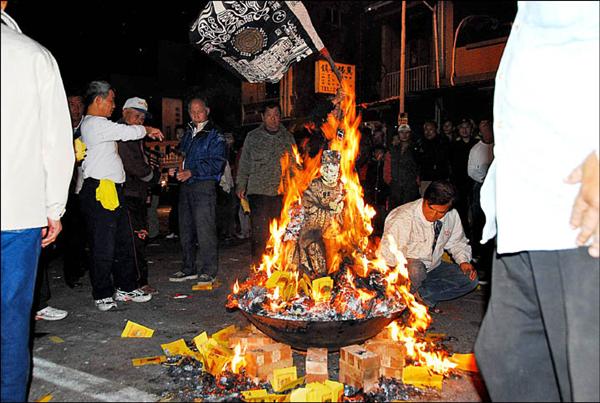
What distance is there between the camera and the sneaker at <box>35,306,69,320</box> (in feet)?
17.7

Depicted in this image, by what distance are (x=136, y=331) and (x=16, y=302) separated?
2189 mm

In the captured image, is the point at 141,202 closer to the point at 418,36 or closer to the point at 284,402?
the point at 284,402

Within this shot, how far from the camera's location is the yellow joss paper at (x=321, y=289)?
4.05 metres

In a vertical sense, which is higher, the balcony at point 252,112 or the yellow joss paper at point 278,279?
the balcony at point 252,112

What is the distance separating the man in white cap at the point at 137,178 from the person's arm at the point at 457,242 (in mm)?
3618

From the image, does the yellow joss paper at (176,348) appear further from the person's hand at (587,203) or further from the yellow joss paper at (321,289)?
the person's hand at (587,203)

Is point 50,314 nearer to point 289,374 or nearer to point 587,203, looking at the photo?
point 289,374

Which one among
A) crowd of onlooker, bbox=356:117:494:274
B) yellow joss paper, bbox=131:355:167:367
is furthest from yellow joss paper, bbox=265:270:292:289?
crowd of onlooker, bbox=356:117:494:274

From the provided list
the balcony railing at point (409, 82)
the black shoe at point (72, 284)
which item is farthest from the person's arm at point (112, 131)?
the balcony railing at point (409, 82)

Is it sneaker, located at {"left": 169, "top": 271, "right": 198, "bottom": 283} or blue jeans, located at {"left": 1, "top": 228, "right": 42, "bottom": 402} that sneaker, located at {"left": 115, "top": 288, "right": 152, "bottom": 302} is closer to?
Result: sneaker, located at {"left": 169, "top": 271, "right": 198, "bottom": 283}

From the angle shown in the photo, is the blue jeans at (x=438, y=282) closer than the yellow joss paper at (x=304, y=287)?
No

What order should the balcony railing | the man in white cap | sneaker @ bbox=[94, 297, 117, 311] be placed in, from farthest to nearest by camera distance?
the balcony railing → the man in white cap → sneaker @ bbox=[94, 297, 117, 311]

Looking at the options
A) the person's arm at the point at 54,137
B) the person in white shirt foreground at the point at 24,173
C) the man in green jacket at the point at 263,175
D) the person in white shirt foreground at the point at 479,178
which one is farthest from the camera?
the person in white shirt foreground at the point at 479,178

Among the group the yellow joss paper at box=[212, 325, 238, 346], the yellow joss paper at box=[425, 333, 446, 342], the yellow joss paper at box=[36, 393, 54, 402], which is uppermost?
the yellow joss paper at box=[212, 325, 238, 346]
